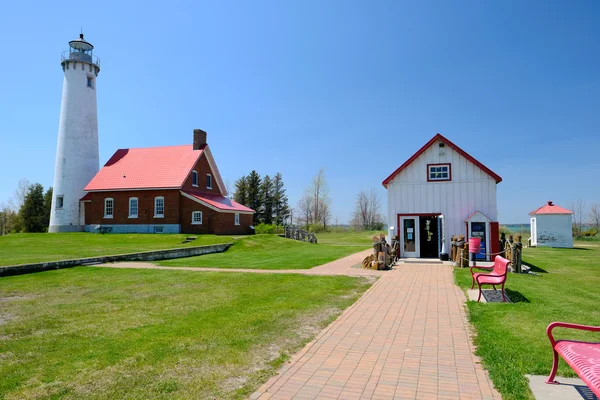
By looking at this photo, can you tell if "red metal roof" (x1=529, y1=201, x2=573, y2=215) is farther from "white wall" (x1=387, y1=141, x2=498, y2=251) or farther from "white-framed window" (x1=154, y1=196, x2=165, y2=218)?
"white-framed window" (x1=154, y1=196, x2=165, y2=218)

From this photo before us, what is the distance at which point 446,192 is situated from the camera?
19.6 metres

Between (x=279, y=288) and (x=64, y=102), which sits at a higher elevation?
(x=64, y=102)

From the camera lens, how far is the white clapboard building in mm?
18922

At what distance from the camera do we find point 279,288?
10.7 m

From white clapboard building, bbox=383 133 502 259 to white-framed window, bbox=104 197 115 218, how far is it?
2647cm

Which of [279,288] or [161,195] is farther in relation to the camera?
[161,195]

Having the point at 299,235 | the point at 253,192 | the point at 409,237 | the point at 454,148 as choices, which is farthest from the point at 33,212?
the point at 454,148

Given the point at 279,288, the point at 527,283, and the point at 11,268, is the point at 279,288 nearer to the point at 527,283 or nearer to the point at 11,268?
the point at 527,283

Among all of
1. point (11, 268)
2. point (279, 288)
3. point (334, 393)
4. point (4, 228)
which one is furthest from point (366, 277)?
point (4, 228)

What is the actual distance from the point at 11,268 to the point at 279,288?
942 centimetres

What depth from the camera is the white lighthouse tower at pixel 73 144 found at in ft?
116

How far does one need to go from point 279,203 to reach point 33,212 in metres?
34.8

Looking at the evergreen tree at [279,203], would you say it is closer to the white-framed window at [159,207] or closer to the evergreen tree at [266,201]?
the evergreen tree at [266,201]

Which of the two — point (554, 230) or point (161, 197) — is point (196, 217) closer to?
point (161, 197)
